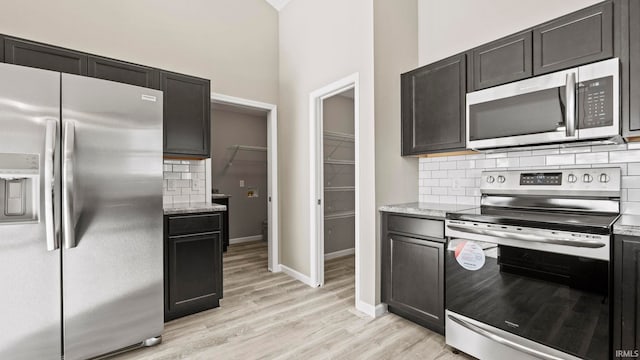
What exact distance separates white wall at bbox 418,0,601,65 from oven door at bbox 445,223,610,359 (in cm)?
164

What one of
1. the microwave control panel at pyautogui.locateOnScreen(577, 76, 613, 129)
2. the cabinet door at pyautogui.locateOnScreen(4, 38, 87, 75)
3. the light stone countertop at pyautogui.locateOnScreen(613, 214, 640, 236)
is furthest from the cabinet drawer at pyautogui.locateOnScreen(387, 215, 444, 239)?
the cabinet door at pyautogui.locateOnScreen(4, 38, 87, 75)

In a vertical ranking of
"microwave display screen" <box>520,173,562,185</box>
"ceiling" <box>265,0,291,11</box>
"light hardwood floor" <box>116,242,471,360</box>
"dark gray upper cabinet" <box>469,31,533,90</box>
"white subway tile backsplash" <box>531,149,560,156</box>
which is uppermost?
"ceiling" <box>265,0,291,11</box>

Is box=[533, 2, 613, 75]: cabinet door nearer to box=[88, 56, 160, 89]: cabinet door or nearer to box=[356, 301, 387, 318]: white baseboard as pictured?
box=[356, 301, 387, 318]: white baseboard

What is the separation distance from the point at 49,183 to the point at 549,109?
120 inches

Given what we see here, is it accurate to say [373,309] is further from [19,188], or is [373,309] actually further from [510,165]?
[19,188]

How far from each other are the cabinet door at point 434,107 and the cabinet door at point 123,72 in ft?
7.28

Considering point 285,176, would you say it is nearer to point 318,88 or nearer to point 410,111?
point 318,88

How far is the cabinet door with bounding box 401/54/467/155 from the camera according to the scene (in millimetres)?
2430

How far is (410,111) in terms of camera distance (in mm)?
2771

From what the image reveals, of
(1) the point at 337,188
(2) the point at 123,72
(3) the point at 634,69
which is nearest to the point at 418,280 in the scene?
(3) the point at 634,69

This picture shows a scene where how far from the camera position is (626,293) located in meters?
1.49

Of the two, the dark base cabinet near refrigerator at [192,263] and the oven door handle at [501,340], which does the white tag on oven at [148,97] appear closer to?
the dark base cabinet near refrigerator at [192,263]

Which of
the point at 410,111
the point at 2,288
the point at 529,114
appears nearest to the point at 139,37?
the point at 2,288

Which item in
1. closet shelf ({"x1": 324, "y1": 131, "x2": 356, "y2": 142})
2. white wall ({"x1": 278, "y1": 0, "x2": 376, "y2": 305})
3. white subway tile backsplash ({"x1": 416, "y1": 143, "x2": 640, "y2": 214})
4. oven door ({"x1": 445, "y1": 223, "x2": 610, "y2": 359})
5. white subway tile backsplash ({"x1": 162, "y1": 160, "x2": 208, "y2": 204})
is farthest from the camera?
closet shelf ({"x1": 324, "y1": 131, "x2": 356, "y2": 142})
